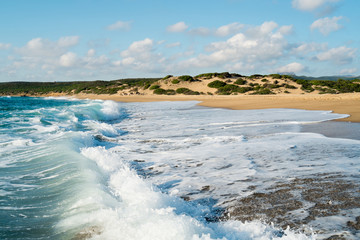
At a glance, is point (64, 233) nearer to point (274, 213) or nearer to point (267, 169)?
point (274, 213)

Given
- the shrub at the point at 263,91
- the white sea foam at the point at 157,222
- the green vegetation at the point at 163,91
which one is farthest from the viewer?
the green vegetation at the point at 163,91

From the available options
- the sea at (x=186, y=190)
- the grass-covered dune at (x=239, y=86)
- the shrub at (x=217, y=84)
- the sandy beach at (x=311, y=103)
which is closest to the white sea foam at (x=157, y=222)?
the sea at (x=186, y=190)

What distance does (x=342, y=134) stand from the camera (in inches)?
328

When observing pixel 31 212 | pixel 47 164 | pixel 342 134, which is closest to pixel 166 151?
pixel 47 164

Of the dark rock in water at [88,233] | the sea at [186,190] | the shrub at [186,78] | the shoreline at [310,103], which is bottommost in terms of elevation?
the dark rock in water at [88,233]

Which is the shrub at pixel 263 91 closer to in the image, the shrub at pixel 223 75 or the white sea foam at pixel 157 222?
the shrub at pixel 223 75

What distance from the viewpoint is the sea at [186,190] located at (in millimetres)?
2990

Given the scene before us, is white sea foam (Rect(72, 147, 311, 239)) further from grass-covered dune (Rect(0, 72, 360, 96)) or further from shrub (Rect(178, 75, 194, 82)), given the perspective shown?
shrub (Rect(178, 75, 194, 82))

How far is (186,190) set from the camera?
172 inches

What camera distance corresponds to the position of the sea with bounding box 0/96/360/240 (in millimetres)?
2990

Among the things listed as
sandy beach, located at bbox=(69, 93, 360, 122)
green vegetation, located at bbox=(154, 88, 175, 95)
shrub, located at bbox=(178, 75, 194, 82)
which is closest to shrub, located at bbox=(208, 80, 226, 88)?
shrub, located at bbox=(178, 75, 194, 82)

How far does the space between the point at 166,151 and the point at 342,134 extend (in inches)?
210

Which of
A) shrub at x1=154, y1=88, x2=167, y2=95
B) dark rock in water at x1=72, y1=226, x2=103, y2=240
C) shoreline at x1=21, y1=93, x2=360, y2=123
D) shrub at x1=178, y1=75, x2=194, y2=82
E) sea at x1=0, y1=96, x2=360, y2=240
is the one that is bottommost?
dark rock in water at x1=72, y1=226, x2=103, y2=240

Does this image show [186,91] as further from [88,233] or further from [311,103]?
[88,233]
